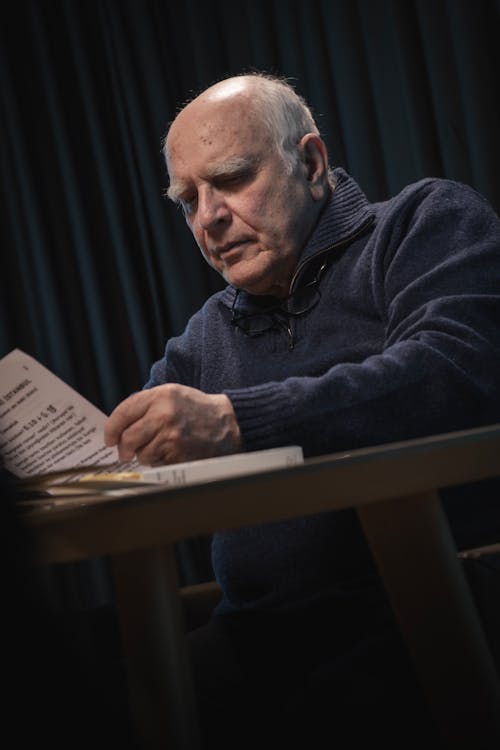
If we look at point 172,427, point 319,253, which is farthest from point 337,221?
point 172,427

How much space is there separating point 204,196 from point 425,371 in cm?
66

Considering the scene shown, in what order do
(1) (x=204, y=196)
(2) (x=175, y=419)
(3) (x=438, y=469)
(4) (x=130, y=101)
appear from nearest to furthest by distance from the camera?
(3) (x=438, y=469), (2) (x=175, y=419), (1) (x=204, y=196), (4) (x=130, y=101)

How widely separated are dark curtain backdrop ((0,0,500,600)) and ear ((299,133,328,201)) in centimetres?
89

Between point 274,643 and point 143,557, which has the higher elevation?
point 143,557

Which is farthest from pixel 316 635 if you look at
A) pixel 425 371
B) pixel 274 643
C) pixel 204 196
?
pixel 204 196

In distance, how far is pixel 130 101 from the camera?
2.63 meters

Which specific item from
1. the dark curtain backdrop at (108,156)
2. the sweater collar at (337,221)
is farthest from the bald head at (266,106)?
the dark curtain backdrop at (108,156)

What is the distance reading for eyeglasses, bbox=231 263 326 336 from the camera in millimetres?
1428

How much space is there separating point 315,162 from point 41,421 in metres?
0.83

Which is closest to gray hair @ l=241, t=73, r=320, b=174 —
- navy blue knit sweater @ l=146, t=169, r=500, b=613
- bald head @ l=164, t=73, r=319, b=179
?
bald head @ l=164, t=73, r=319, b=179

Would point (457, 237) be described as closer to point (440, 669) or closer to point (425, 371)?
point (425, 371)

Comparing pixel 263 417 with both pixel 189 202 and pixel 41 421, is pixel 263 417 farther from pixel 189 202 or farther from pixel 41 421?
pixel 189 202

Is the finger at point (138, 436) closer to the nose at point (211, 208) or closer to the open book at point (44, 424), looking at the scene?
the open book at point (44, 424)

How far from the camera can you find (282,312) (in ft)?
4.79
